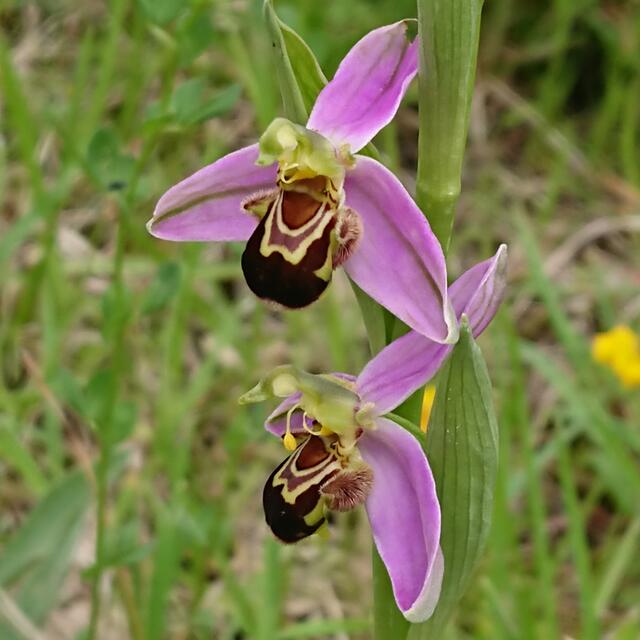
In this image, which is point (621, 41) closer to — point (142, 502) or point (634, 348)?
point (634, 348)

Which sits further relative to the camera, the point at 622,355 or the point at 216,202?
the point at 622,355

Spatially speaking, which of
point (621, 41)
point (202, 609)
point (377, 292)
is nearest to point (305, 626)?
point (202, 609)

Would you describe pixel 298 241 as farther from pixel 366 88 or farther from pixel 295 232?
pixel 366 88

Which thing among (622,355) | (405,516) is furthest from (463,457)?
(622,355)

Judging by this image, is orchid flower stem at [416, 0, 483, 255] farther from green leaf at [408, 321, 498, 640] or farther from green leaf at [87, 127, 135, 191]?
green leaf at [87, 127, 135, 191]

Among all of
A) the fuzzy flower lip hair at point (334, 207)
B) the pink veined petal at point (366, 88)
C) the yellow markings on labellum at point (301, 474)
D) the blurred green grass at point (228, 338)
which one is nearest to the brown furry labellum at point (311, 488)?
the yellow markings on labellum at point (301, 474)

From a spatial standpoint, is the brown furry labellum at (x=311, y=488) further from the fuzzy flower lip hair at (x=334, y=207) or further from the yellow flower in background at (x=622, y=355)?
the yellow flower in background at (x=622, y=355)

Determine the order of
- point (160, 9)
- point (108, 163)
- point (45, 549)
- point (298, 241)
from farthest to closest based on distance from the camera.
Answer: point (45, 549) < point (108, 163) < point (160, 9) < point (298, 241)
